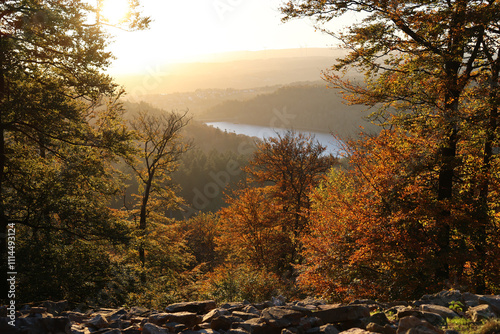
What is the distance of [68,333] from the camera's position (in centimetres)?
543

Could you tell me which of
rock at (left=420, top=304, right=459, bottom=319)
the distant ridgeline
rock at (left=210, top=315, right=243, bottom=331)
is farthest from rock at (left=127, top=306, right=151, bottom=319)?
the distant ridgeline

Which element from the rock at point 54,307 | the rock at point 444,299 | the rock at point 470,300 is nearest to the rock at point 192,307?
the rock at point 54,307

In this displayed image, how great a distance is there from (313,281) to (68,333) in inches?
338

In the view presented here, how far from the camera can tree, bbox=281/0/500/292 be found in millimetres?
9789

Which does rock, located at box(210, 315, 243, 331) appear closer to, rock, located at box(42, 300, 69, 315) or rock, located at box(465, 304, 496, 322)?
rock, located at box(42, 300, 69, 315)

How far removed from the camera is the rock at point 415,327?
4.47 metres

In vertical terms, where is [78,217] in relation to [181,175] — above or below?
above

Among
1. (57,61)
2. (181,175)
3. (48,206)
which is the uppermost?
(57,61)

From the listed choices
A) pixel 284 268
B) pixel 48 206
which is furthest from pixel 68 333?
pixel 284 268

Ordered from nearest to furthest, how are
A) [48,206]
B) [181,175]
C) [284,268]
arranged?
[48,206], [284,268], [181,175]

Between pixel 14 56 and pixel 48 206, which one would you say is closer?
pixel 14 56

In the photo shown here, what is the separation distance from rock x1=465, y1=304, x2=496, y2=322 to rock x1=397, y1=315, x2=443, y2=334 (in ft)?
3.94

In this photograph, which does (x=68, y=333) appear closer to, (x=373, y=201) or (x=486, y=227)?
(x=373, y=201)

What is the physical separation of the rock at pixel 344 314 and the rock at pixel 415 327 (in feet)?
3.69
